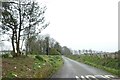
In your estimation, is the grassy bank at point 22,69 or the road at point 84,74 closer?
the grassy bank at point 22,69

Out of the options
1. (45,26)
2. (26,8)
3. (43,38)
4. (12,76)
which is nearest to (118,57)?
(45,26)

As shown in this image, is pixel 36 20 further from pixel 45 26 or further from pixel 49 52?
pixel 49 52

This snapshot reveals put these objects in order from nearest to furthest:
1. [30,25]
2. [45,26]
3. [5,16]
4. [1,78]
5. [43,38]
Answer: [1,78], [5,16], [30,25], [45,26], [43,38]

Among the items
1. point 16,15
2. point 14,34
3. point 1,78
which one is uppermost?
point 16,15

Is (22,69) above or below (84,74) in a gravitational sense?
above

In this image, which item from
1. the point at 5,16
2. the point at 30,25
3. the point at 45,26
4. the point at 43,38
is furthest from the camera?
the point at 43,38

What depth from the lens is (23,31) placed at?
41.7m

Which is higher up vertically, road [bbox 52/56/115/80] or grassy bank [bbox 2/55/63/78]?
grassy bank [bbox 2/55/63/78]

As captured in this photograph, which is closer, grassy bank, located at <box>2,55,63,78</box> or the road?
grassy bank, located at <box>2,55,63,78</box>

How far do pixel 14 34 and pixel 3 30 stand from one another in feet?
5.36

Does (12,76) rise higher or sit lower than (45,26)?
lower

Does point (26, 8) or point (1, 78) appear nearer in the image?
point (1, 78)

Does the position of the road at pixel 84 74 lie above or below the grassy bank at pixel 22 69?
below

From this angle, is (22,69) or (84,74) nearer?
(22,69)
